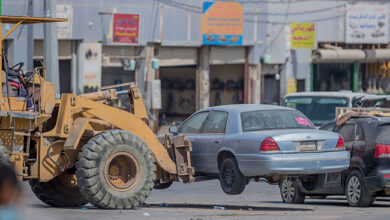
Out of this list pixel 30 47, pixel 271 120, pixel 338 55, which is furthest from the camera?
pixel 338 55

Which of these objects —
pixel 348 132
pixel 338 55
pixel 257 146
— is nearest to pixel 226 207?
pixel 257 146

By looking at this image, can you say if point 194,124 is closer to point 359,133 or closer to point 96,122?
point 96,122

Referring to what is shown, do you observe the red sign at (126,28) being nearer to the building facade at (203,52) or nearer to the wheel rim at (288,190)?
the building facade at (203,52)

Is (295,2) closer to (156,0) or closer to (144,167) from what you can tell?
(156,0)

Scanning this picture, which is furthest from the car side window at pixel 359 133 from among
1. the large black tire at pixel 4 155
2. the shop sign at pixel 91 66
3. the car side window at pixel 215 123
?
the shop sign at pixel 91 66

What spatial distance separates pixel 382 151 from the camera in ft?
45.2

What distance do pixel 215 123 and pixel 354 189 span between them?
2.56 m

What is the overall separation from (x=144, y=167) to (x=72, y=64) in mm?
19085

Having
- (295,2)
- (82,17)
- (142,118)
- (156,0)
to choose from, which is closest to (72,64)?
(82,17)

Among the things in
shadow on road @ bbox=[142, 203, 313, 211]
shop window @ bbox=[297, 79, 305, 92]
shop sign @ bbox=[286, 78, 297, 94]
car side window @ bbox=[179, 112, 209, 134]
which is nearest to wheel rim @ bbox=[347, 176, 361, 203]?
shadow on road @ bbox=[142, 203, 313, 211]

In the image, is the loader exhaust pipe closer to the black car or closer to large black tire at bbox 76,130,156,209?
large black tire at bbox 76,130,156,209

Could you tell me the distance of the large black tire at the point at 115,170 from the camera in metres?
11.9

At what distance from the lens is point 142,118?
1326 centimetres

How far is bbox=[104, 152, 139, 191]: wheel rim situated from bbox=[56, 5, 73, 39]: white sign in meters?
18.0
